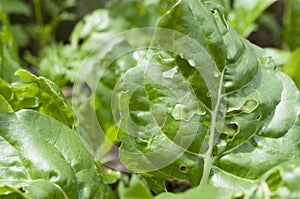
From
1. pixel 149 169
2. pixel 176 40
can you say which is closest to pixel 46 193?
pixel 149 169

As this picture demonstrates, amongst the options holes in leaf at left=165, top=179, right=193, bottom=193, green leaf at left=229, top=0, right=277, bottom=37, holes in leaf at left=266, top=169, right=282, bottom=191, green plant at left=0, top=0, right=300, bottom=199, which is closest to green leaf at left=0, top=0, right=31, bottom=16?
green leaf at left=229, top=0, right=277, bottom=37

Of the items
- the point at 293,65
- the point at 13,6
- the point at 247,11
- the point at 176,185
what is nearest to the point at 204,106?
the point at 176,185

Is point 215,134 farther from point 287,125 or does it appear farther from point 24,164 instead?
point 24,164

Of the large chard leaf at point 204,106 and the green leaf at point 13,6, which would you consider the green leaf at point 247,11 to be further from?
the green leaf at point 13,6

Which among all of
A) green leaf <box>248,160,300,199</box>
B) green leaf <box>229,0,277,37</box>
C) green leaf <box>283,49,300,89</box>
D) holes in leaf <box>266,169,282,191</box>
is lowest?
green leaf <box>283,49,300,89</box>

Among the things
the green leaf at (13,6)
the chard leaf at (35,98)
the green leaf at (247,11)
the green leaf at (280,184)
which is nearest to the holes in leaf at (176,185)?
the chard leaf at (35,98)

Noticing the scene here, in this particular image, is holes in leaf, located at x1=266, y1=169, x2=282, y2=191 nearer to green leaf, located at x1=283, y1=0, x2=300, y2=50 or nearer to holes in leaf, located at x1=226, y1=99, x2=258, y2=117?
holes in leaf, located at x1=226, y1=99, x2=258, y2=117
